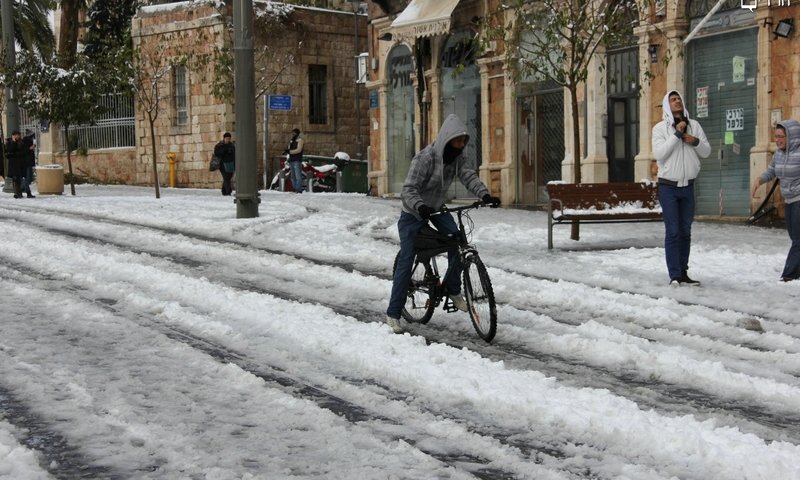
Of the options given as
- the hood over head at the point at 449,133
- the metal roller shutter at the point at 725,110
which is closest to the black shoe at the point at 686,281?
the hood over head at the point at 449,133

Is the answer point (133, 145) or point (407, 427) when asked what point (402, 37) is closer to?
point (133, 145)

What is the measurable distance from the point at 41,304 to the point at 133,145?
95.3 ft

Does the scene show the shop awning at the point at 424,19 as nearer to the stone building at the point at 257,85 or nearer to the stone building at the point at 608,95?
the stone building at the point at 608,95

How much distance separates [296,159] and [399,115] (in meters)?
3.06

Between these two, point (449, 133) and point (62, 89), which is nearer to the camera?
point (449, 133)

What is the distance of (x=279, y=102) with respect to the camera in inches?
1261

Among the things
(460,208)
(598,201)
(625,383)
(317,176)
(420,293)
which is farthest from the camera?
(317,176)

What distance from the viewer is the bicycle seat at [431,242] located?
26.0 ft

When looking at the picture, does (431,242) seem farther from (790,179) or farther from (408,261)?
(790,179)

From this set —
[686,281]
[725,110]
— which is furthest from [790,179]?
[725,110]

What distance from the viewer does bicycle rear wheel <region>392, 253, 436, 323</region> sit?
320 inches

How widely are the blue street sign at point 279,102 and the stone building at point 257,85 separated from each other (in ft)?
2.20

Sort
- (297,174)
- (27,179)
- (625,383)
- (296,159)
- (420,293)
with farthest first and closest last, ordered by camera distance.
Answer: (297,174) → (296,159) → (27,179) → (420,293) → (625,383)

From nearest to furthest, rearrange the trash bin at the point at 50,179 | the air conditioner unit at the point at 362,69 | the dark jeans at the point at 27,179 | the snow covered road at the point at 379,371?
the snow covered road at the point at 379,371 → the dark jeans at the point at 27,179 → the trash bin at the point at 50,179 → the air conditioner unit at the point at 362,69
